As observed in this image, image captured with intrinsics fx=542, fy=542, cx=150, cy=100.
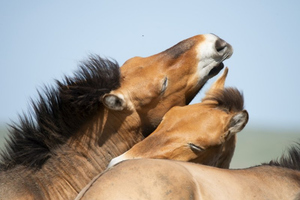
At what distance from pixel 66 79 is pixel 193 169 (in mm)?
2140

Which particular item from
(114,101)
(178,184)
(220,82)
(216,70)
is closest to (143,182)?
(178,184)

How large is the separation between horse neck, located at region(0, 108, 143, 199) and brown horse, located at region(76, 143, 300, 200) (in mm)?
1328

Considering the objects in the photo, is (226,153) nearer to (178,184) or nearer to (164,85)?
(164,85)

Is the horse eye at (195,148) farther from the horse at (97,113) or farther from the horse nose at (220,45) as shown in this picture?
the horse nose at (220,45)

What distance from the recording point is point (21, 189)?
197 inches

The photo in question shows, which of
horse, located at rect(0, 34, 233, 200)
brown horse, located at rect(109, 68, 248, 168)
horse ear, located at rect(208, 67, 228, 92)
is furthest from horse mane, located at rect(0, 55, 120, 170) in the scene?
horse ear, located at rect(208, 67, 228, 92)

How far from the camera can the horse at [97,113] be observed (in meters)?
5.43

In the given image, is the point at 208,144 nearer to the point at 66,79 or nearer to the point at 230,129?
the point at 230,129

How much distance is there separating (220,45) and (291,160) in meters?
1.51

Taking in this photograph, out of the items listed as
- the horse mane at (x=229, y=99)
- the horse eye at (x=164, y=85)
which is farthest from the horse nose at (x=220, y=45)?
the horse eye at (x=164, y=85)

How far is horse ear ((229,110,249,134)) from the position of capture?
18.6ft

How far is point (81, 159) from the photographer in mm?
5613

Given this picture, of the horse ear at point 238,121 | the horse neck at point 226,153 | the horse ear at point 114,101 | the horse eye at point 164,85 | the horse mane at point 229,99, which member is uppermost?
the horse ear at point 114,101

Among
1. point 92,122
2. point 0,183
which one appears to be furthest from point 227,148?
point 0,183
